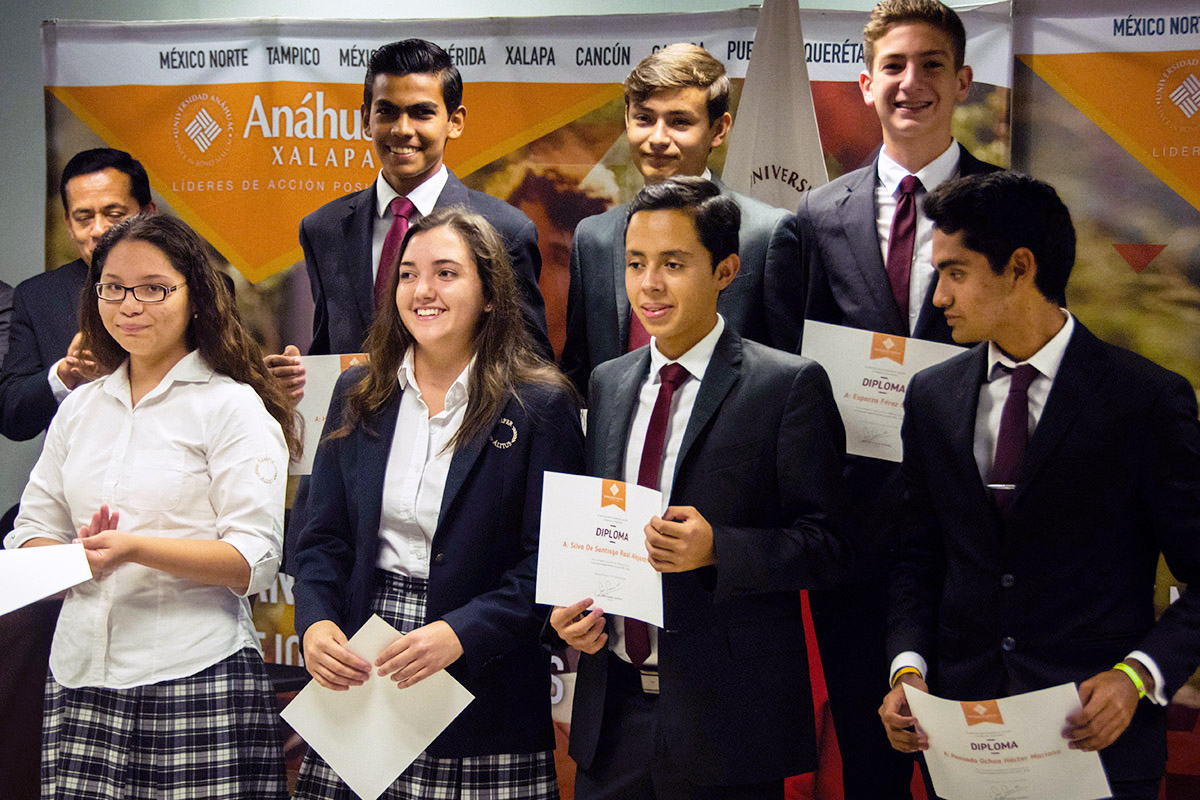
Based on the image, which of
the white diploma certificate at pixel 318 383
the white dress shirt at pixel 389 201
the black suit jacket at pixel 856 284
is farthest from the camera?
the white dress shirt at pixel 389 201

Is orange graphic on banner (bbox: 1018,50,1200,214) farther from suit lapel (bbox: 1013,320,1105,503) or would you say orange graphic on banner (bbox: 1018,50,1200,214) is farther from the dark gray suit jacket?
suit lapel (bbox: 1013,320,1105,503)

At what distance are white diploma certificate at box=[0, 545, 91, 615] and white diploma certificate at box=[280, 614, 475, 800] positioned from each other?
0.60m

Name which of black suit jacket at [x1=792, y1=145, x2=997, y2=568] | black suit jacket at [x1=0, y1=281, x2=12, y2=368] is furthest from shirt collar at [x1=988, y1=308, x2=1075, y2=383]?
black suit jacket at [x1=0, y1=281, x2=12, y2=368]

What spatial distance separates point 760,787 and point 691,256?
119 cm

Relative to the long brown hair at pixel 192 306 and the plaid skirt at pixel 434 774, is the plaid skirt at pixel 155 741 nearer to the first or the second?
the plaid skirt at pixel 434 774

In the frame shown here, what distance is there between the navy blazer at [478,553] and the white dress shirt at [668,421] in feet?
0.67

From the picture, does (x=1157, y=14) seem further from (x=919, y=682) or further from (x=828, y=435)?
(x=919, y=682)

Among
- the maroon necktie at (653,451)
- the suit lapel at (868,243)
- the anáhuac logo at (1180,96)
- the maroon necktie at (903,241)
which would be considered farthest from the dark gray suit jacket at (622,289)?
the anáhuac logo at (1180,96)

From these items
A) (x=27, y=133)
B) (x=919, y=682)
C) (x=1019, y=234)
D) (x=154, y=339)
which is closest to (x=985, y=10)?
(x=1019, y=234)

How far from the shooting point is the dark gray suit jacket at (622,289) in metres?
2.97

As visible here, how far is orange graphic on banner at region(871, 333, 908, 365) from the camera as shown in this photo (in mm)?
2693

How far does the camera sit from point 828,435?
237cm

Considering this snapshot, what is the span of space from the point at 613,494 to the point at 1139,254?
3176 millimetres

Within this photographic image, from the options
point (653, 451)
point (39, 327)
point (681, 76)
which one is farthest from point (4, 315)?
point (653, 451)
